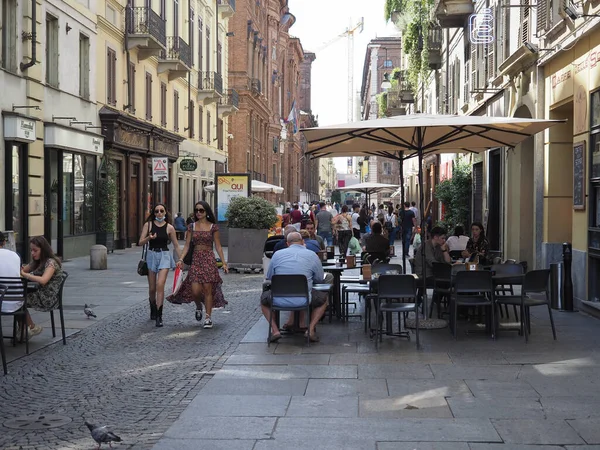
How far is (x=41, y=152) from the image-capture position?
70.3 feet

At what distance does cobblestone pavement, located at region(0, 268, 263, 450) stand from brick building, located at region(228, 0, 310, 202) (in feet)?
150

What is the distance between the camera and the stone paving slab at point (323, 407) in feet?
22.6

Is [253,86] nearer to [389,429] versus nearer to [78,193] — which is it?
[78,193]

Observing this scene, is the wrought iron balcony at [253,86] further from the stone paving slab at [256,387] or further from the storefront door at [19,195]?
the stone paving slab at [256,387]

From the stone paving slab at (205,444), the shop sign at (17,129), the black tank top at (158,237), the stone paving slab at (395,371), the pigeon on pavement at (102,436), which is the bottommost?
the stone paving slab at (205,444)

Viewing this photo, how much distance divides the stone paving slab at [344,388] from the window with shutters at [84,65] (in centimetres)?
1850

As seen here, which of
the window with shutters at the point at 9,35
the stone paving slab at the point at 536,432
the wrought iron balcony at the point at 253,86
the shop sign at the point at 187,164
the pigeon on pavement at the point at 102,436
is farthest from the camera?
the wrought iron balcony at the point at 253,86

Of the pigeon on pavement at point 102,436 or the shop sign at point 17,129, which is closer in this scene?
the pigeon on pavement at point 102,436

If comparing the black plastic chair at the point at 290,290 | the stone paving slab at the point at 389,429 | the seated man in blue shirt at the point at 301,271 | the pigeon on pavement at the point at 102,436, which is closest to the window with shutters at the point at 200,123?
the seated man in blue shirt at the point at 301,271

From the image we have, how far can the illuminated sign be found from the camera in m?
19.8

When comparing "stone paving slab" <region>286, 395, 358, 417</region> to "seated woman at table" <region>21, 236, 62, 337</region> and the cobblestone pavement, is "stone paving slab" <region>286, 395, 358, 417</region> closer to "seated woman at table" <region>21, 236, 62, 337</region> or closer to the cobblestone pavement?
the cobblestone pavement

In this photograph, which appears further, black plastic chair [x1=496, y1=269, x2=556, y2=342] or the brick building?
the brick building

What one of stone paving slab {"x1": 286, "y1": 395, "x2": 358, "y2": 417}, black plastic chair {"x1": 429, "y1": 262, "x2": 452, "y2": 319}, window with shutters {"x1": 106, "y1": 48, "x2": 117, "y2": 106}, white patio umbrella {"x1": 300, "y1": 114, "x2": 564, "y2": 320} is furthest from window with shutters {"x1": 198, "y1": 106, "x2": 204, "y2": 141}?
stone paving slab {"x1": 286, "y1": 395, "x2": 358, "y2": 417}

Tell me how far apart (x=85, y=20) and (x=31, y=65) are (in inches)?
210
